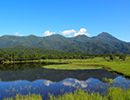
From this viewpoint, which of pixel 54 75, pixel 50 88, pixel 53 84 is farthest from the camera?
pixel 54 75

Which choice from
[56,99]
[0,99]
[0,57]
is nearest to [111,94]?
[56,99]

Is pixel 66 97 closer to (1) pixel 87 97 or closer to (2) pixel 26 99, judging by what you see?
(1) pixel 87 97

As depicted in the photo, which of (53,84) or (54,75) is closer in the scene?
(53,84)

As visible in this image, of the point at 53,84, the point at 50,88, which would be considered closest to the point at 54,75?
the point at 53,84

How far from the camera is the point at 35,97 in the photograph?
28703 millimetres

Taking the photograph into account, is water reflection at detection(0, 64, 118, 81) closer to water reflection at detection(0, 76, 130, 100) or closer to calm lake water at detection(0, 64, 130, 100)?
calm lake water at detection(0, 64, 130, 100)

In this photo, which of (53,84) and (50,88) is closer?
(50,88)

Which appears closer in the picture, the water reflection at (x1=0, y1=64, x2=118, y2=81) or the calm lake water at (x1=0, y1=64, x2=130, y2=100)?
the calm lake water at (x1=0, y1=64, x2=130, y2=100)

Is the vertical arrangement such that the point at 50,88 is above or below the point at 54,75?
below

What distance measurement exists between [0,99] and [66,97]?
15178mm

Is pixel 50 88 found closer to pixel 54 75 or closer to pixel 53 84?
pixel 53 84

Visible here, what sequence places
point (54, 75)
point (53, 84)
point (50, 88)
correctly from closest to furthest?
1. point (50, 88)
2. point (53, 84)
3. point (54, 75)

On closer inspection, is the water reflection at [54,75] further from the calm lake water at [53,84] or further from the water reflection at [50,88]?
the water reflection at [50,88]

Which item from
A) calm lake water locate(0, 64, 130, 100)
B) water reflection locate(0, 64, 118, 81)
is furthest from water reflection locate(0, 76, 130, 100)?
water reflection locate(0, 64, 118, 81)
